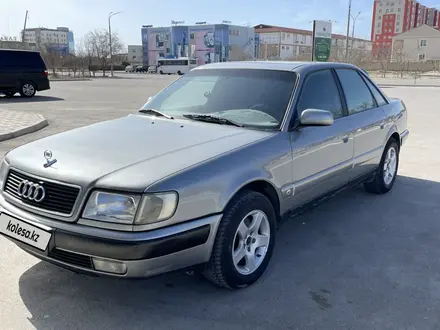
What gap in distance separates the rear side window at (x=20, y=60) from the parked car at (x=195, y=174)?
15.2 meters

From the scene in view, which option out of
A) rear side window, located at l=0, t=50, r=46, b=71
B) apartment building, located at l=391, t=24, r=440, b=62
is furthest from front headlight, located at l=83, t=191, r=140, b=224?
apartment building, located at l=391, t=24, r=440, b=62

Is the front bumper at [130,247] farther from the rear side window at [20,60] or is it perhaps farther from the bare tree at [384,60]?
the bare tree at [384,60]

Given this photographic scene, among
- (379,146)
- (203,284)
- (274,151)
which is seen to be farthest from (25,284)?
(379,146)

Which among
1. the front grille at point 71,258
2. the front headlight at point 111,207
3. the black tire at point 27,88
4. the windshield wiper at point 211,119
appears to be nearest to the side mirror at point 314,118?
the windshield wiper at point 211,119

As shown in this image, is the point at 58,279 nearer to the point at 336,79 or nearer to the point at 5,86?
the point at 336,79

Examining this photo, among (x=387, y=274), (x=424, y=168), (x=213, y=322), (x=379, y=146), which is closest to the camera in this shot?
(x=213, y=322)

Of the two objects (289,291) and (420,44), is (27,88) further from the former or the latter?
(420,44)

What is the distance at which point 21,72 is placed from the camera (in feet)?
57.3

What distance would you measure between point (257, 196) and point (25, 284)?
180cm

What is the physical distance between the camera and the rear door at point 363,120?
4.46 metres

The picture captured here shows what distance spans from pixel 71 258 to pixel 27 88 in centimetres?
1770

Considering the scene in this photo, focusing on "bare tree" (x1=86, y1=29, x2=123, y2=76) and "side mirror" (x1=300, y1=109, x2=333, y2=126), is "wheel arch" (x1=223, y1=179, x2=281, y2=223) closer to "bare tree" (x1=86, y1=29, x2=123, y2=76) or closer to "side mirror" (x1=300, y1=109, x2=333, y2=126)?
"side mirror" (x1=300, y1=109, x2=333, y2=126)

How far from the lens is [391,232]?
4.21 metres

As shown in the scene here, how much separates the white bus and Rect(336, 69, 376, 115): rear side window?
209 feet
